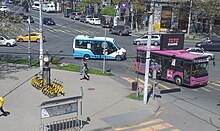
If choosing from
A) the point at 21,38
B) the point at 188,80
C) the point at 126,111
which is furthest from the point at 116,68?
the point at 21,38

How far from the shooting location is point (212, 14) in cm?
5409

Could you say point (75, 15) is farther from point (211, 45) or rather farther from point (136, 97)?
point (136, 97)

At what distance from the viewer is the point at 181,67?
25.6 meters

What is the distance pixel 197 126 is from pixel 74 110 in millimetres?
6909

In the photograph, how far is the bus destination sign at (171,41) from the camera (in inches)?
897

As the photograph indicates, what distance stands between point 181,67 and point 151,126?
1005 cm

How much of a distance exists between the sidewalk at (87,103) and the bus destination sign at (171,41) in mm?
4319

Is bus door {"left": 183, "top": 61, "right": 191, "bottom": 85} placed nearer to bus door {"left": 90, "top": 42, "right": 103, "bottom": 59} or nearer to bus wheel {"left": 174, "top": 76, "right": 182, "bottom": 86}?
bus wheel {"left": 174, "top": 76, "right": 182, "bottom": 86}

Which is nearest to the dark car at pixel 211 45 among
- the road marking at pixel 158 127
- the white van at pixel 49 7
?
the road marking at pixel 158 127

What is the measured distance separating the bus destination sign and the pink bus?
147 cm

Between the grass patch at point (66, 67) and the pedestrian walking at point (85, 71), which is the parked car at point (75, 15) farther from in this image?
the pedestrian walking at point (85, 71)

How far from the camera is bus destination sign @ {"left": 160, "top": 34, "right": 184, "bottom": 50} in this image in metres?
22.8

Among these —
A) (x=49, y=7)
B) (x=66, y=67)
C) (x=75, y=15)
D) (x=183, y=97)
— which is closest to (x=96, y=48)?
(x=66, y=67)

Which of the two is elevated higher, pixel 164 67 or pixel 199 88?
pixel 164 67
